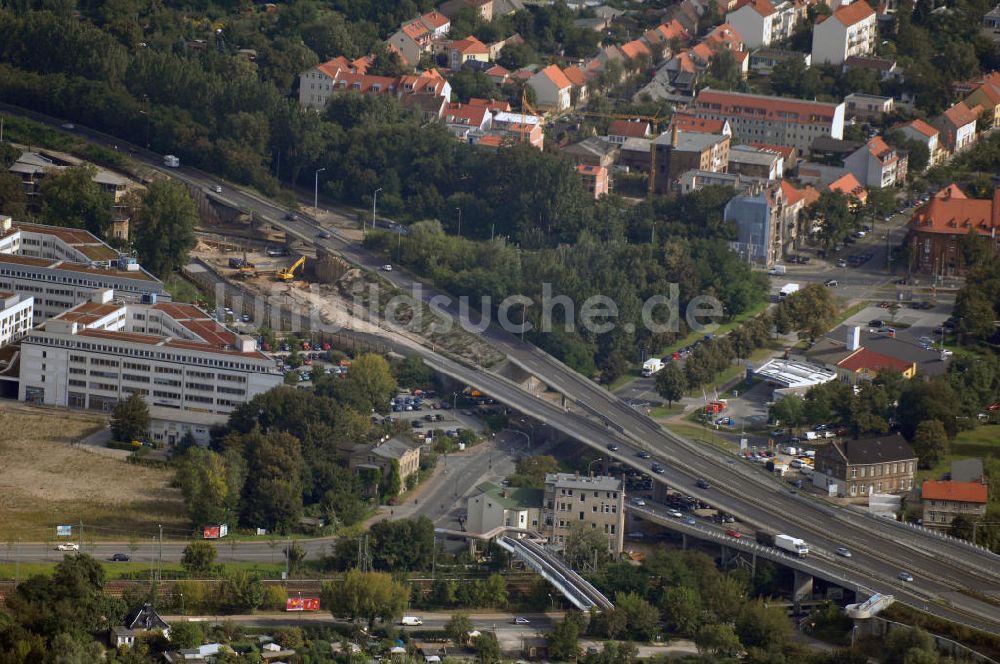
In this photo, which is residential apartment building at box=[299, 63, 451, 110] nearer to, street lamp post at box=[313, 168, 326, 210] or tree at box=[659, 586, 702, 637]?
street lamp post at box=[313, 168, 326, 210]

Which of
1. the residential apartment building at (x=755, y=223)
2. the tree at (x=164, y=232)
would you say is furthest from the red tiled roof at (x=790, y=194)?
the tree at (x=164, y=232)

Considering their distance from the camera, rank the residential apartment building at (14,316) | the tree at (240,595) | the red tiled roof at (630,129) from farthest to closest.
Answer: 1. the red tiled roof at (630,129)
2. the residential apartment building at (14,316)
3. the tree at (240,595)

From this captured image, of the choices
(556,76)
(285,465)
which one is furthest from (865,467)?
(556,76)

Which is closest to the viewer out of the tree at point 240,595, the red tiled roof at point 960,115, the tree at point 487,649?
the tree at point 487,649

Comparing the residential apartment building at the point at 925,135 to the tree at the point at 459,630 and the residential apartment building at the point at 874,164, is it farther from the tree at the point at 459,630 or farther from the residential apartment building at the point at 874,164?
the tree at the point at 459,630

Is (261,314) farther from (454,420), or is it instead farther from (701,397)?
(701,397)

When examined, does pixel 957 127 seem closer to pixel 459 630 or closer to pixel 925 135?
pixel 925 135
